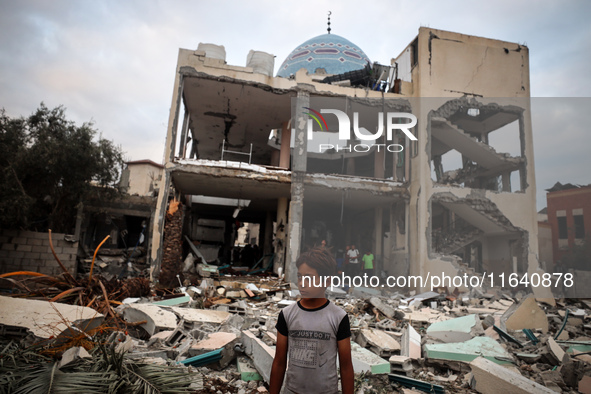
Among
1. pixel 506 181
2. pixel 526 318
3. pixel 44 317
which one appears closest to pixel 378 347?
pixel 526 318

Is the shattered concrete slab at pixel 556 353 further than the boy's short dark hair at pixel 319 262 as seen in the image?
Yes

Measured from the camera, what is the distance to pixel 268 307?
9422 millimetres

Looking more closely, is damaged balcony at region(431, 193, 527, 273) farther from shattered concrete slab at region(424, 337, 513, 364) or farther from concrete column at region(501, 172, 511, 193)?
shattered concrete slab at region(424, 337, 513, 364)

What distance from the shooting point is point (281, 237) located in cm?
1498

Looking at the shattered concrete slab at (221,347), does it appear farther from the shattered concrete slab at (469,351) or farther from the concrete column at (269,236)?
the concrete column at (269,236)

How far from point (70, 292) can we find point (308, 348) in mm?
6943

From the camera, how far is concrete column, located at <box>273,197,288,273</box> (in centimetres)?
1471

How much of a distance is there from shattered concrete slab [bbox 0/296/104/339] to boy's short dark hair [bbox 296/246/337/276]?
3.51 metres

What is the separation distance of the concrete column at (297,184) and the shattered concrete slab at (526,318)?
6.79 meters

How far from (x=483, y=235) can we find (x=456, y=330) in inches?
441

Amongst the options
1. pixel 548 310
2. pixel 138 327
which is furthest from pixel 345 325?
pixel 548 310

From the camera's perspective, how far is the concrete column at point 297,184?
1284 centimetres

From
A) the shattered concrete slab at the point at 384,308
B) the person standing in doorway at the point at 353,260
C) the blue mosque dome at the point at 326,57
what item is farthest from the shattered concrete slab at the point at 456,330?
the blue mosque dome at the point at 326,57

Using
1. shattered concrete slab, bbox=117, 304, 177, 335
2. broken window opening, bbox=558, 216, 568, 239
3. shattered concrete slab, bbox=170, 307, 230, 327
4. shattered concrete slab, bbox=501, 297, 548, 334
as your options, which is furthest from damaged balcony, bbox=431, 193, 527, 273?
shattered concrete slab, bbox=117, 304, 177, 335
